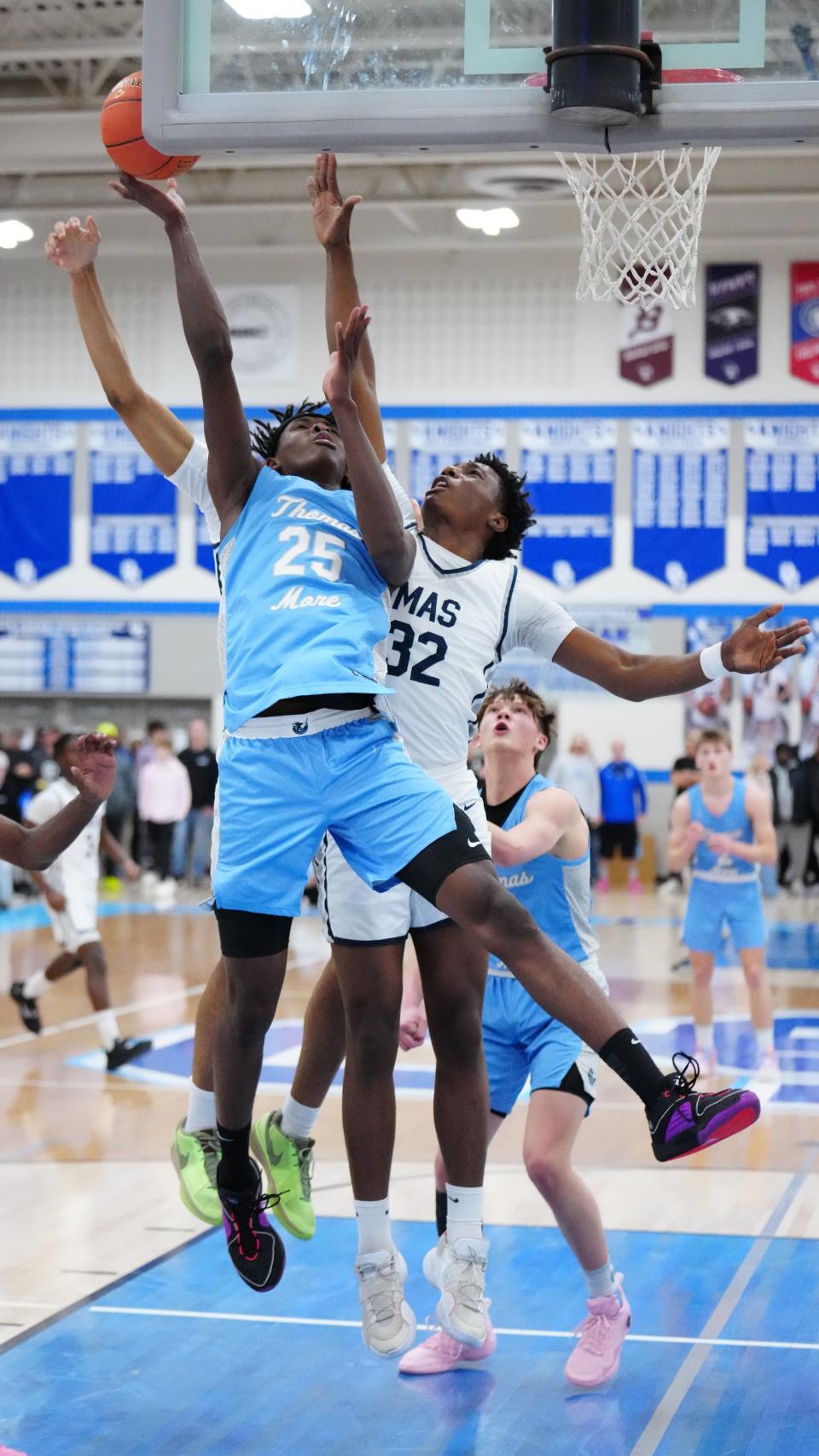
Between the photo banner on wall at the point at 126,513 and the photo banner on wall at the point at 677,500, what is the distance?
5417 millimetres

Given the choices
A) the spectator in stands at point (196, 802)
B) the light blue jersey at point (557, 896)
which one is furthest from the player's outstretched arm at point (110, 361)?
the spectator in stands at point (196, 802)

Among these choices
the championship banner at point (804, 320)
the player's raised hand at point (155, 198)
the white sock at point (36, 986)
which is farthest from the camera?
the championship banner at point (804, 320)

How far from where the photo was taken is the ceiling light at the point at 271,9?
430 centimetres

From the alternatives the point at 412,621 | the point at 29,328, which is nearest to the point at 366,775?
the point at 412,621

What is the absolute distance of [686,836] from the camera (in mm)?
8789

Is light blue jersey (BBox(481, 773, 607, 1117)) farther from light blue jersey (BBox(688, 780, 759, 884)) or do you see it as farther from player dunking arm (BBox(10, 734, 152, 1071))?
player dunking arm (BBox(10, 734, 152, 1071))

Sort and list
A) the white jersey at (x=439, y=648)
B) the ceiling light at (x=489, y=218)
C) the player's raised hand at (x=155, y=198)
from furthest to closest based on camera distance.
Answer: the ceiling light at (x=489, y=218) → the white jersey at (x=439, y=648) → the player's raised hand at (x=155, y=198)

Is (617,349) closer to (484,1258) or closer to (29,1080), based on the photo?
(29,1080)

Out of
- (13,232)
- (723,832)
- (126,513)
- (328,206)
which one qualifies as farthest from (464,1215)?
(126,513)

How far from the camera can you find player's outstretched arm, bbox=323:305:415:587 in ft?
12.5

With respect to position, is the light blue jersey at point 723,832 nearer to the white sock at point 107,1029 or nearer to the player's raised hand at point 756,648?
the white sock at point 107,1029

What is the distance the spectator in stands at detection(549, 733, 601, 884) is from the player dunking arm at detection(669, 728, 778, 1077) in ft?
30.2

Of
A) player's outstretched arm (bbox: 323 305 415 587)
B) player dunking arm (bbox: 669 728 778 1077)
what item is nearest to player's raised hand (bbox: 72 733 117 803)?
player's outstretched arm (bbox: 323 305 415 587)

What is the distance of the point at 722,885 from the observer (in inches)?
349
